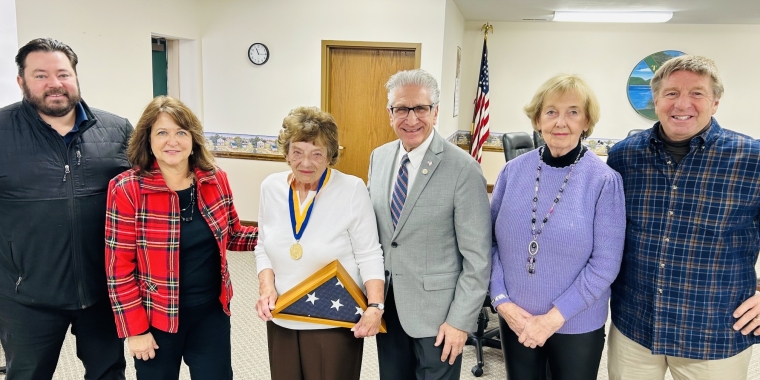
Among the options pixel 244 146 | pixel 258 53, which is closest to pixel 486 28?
pixel 258 53

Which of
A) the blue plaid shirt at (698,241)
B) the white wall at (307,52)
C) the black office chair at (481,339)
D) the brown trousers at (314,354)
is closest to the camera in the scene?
the blue plaid shirt at (698,241)

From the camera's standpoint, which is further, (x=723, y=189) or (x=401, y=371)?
(x=401, y=371)

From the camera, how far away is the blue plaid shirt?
154 centimetres

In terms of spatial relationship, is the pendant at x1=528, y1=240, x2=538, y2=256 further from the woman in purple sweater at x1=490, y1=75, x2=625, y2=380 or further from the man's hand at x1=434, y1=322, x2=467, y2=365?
the man's hand at x1=434, y1=322, x2=467, y2=365

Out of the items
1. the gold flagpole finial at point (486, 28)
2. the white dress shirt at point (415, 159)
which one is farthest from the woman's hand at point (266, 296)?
the gold flagpole finial at point (486, 28)

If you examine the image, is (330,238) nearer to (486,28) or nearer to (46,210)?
(46,210)

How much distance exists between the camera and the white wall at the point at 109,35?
3.33 m

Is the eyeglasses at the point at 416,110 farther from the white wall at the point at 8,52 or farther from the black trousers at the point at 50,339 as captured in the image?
the white wall at the point at 8,52

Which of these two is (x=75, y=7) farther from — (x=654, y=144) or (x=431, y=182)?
A: (x=654, y=144)

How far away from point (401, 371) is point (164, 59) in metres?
4.49

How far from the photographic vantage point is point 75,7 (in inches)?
140

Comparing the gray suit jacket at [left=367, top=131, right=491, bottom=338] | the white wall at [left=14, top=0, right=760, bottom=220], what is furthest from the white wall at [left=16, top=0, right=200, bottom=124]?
the gray suit jacket at [left=367, top=131, right=491, bottom=338]

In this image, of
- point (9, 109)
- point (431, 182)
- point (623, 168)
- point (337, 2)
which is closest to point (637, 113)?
point (337, 2)

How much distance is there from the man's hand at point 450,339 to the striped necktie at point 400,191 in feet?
1.21
